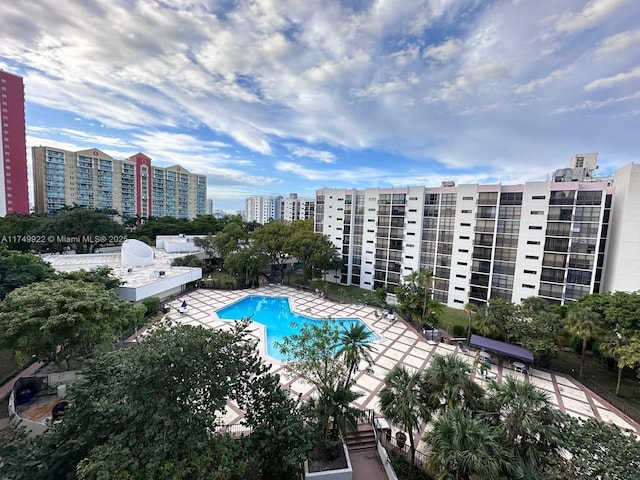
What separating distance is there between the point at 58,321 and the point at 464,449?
13550mm

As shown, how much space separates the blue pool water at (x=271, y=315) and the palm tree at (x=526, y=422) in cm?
1242

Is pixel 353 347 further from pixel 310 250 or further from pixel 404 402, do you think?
pixel 310 250

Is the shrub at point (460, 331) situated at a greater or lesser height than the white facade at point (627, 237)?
lesser

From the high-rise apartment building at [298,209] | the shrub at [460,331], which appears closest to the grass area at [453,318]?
the shrub at [460,331]

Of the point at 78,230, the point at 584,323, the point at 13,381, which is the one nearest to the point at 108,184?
the point at 78,230

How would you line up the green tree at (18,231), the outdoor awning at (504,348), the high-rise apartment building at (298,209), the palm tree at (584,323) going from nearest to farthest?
the palm tree at (584,323), the outdoor awning at (504,348), the green tree at (18,231), the high-rise apartment building at (298,209)

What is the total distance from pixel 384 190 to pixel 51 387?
33.8m

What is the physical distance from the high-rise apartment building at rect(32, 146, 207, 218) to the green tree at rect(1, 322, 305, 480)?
7281 cm

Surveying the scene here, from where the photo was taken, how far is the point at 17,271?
15.9 m

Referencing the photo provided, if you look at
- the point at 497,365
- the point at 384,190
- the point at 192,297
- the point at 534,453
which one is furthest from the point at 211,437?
the point at 384,190

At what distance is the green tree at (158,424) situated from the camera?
5961mm

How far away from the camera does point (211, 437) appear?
273 inches

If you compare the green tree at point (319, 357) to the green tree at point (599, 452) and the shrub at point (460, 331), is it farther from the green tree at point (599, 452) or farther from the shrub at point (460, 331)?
the shrub at point (460, 331)

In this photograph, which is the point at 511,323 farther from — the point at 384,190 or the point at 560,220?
the point at 384,190
